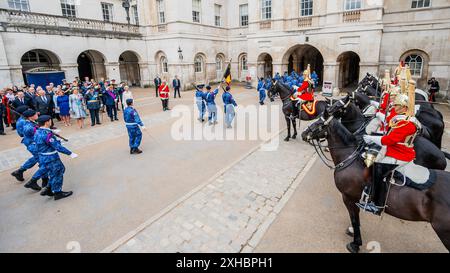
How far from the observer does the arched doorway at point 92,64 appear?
2499cm

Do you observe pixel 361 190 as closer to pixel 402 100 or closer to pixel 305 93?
pixel 402 100

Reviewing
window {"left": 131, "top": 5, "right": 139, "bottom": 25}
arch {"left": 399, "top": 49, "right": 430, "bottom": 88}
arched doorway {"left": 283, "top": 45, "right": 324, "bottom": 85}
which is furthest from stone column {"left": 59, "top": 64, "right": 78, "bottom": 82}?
arch {"left": 399, "top": 49, "right": 430, "bottom": 88}

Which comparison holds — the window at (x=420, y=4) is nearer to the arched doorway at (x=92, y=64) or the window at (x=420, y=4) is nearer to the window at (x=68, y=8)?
the arched doorway at (x=92, y=64)

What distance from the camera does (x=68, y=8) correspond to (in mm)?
23469

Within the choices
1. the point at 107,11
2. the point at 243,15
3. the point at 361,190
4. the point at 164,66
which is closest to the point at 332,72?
the point at 243,15

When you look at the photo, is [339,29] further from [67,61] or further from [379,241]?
[67,61]

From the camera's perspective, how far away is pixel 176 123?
13156 mm

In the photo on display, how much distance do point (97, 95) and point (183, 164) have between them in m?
7.54

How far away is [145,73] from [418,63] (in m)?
24.2

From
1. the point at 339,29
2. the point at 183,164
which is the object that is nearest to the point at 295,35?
the point at 339,29

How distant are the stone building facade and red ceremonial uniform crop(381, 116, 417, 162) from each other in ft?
58.9

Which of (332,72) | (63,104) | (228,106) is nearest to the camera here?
(228,106)

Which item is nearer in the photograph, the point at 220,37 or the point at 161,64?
the point at 161,64

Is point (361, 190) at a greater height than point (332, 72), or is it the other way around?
point (332, 72)
